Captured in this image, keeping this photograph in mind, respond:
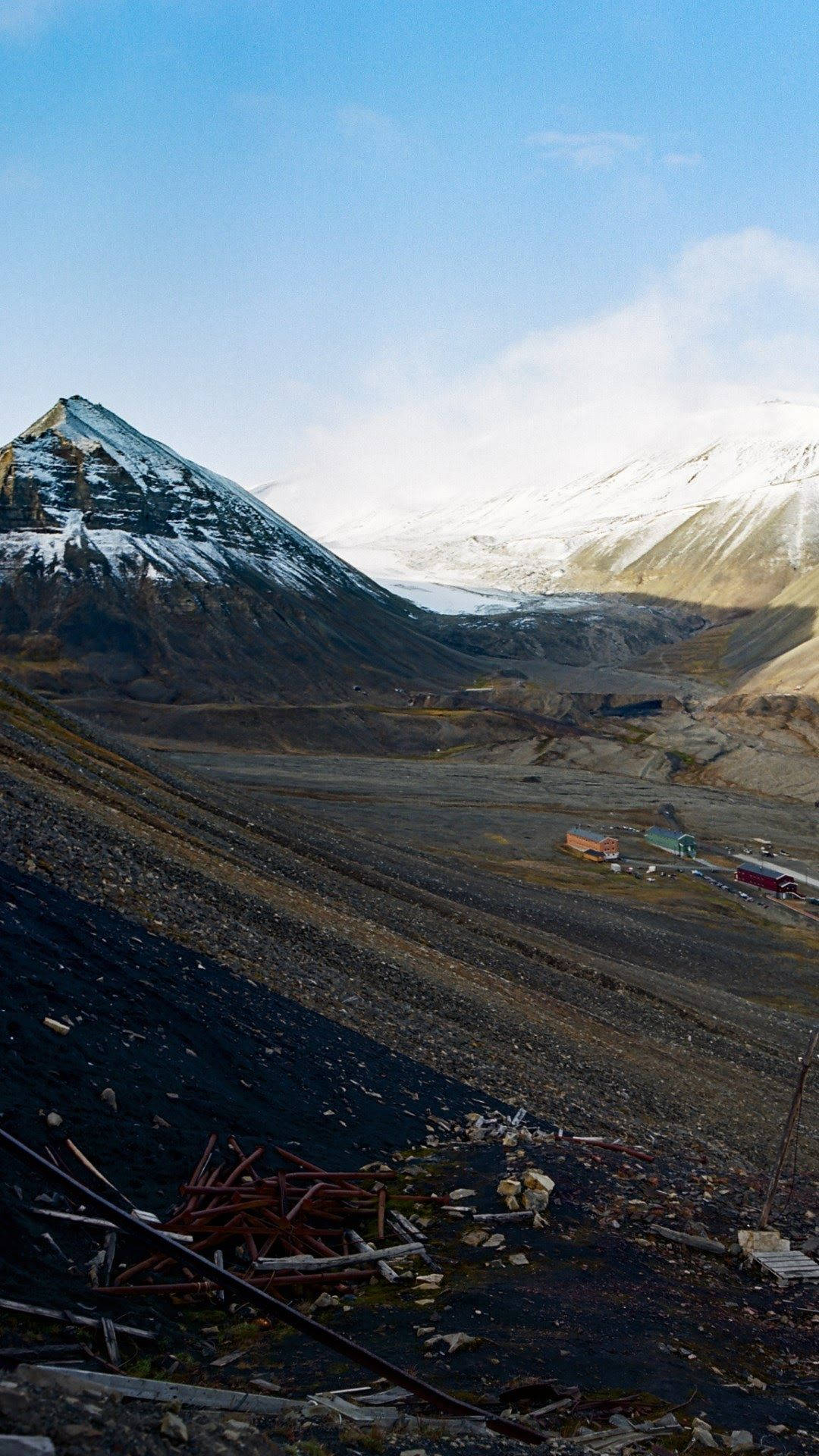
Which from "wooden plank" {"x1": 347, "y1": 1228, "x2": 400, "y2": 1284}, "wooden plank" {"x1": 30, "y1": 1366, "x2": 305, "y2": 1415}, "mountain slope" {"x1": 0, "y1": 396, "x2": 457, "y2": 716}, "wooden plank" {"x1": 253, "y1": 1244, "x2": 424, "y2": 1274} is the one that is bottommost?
"wooden plank" {"x1": 347, "y1": 1228, "x2": 400, "y2": 1284}

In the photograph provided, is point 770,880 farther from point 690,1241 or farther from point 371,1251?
point 371,1251

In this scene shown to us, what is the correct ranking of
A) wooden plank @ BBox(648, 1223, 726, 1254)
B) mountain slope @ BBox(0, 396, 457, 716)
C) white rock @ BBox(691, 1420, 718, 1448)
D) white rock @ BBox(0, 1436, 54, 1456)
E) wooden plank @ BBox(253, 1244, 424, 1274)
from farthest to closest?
mountain slope @ BBox(0, 396, 457, 716), wooden plank @ BBox(648, 1223, 726, 1254), wooden plank @ BBox(253, 1244, 424, 1274), white rock @ BBox(691, 1420, 718, 1448), white rock @ BBox(0, 1436, 54, 1456)

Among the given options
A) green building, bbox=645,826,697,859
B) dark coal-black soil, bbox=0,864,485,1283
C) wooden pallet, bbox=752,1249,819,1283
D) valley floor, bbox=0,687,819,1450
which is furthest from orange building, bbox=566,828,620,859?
wooden pallet, bbox=752,1249,819,1283

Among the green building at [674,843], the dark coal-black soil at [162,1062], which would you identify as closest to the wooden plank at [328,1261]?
the dark coal-black soil at [162,1062]

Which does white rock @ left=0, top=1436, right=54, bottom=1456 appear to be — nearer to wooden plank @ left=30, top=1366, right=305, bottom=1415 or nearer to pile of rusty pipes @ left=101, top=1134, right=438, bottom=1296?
wooden plank @ left=30, top=1366, right=305, bottom=1415

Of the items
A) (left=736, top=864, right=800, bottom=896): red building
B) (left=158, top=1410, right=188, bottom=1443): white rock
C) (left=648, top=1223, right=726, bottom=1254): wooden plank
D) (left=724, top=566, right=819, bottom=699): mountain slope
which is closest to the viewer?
Answer: (left=158, top=1410, right=188, bottom=1443): white rock

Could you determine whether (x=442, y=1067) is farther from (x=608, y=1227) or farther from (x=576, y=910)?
(x=576, y=910)
